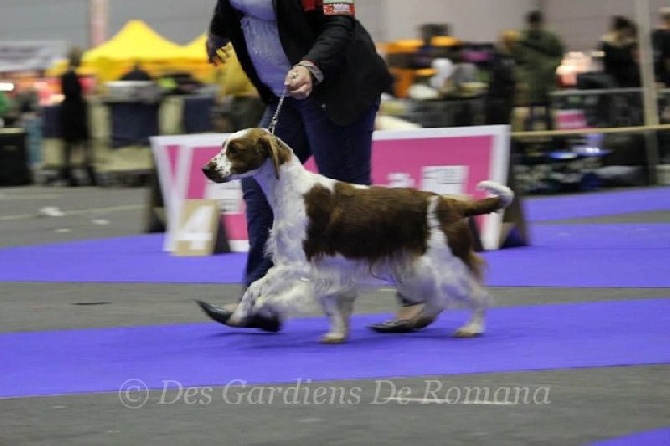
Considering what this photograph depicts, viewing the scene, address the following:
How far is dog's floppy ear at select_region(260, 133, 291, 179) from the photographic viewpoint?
5.77m

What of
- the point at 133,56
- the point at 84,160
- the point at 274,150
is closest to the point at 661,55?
the point at 84,160

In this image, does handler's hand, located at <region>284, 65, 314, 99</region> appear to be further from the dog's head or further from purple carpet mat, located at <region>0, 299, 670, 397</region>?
purple carpet mat, located at <region>0, 299, 670, 397</region>

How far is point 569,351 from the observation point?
5488 mm

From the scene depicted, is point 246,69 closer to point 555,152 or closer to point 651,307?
point 651,307

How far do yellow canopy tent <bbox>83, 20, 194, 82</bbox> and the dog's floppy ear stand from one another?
1987 cm

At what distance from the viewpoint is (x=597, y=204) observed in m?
13.5

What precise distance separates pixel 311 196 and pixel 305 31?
2.33 feet

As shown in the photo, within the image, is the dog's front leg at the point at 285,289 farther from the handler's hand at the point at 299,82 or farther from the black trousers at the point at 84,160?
the black trousers at the point at 84,160

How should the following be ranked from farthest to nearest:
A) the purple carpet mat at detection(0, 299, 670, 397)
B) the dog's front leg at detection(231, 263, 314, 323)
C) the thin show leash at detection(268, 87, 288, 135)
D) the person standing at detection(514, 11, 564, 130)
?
1. the person standing at detection(514, 11, 564, 130)
2. the thin show leash at detection(268, 87, 288, 135)
3. the dog's front leg at detection(231, 263, 314, 323)
4. the purple carpet mat at detection(0, 299, 670, 397)

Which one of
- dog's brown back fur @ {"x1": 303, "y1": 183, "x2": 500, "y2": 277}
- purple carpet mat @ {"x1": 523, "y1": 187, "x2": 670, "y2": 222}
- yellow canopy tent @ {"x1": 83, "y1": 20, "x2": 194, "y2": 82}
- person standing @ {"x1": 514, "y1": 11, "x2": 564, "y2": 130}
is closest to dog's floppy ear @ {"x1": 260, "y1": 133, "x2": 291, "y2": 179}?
dog's brown back fur @ {"x1": 303, "y1": 183, "x2": 500, "y2": 277}

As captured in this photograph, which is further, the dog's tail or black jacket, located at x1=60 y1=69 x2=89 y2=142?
black jacket, located at x1=60 y1=69 x2=89 y2=142

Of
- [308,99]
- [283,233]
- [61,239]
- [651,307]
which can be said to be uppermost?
[308,99]

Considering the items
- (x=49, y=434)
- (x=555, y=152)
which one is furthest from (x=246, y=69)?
(x=555, y=152)

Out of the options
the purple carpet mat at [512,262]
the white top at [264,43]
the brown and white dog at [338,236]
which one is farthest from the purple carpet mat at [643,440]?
the purple carpet mat at [512,262]
